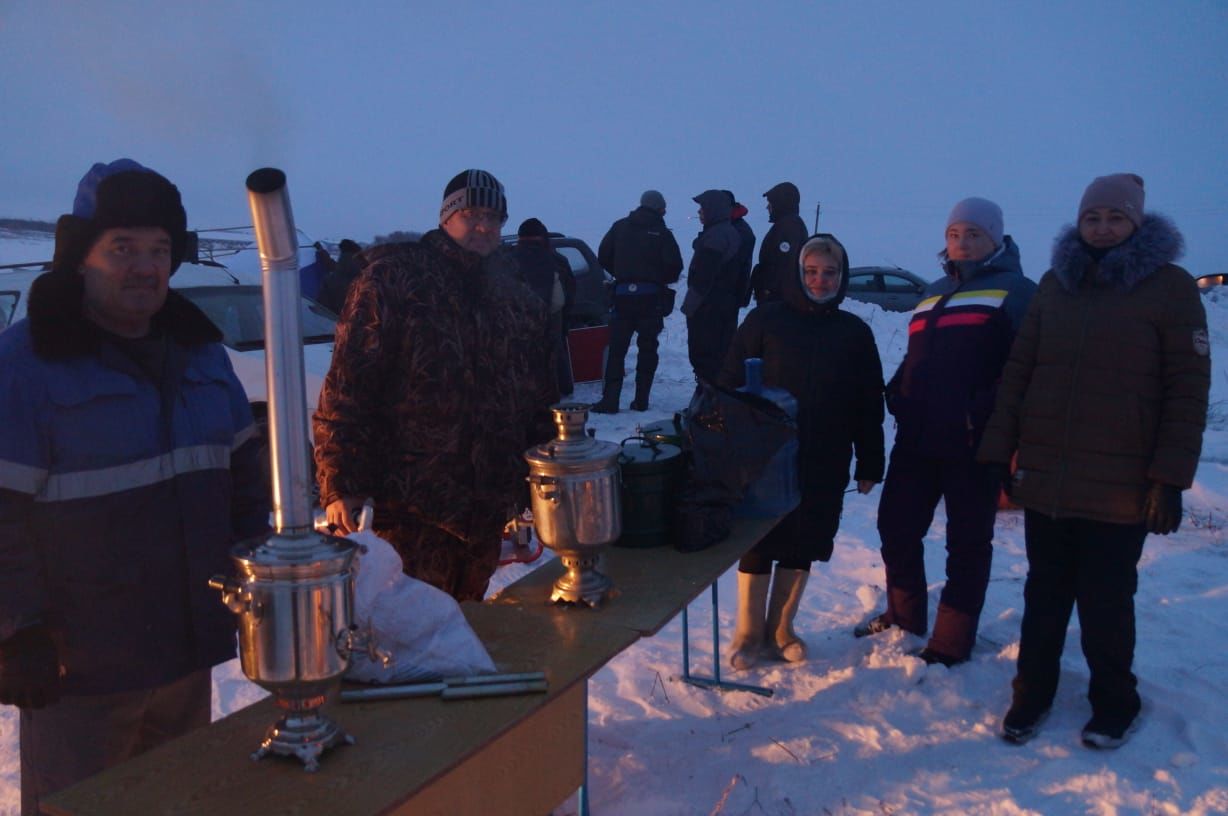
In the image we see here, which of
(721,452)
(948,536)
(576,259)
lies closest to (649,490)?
(721,452)

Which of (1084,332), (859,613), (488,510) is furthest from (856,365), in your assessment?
(488,510)

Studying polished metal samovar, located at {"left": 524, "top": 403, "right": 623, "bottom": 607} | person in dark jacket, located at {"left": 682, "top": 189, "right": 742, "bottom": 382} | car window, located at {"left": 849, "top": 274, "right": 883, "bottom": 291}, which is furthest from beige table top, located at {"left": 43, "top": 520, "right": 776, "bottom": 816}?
car window, located at {"left": 849, "top": 274, "right": 883, "bottom": 291}

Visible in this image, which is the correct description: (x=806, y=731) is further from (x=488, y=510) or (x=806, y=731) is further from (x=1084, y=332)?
(x=1084, y=332)

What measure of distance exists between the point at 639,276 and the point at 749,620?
4.76 metres

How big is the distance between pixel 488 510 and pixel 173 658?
3.30ft

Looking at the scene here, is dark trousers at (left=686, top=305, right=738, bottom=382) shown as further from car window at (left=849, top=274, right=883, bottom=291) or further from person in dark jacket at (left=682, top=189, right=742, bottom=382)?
car window at (left=849, top=274, right=883, bottom=291)

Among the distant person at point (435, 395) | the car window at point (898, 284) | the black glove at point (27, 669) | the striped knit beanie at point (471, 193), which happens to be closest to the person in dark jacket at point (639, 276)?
the distant person at point (435, 395)

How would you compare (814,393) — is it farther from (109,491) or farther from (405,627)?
(109,491)

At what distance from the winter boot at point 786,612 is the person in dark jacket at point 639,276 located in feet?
15.0

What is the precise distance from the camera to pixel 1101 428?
3.05 meters

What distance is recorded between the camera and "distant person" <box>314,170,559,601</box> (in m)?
2.63

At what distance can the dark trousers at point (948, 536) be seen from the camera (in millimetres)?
3758

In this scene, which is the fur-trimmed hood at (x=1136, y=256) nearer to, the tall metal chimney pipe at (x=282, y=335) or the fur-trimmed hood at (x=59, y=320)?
the tall metal chimney pipe at (x=282, y=335)

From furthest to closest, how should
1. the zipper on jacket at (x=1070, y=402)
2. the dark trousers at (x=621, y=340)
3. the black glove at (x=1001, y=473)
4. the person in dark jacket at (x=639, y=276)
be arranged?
the dark trousers at (x=621, y=340) < the person in dark jacket at (x=639, y=276) < the black glove at (x=1001, y=473) < the zipper on jacket at (x=1070, y=402)
